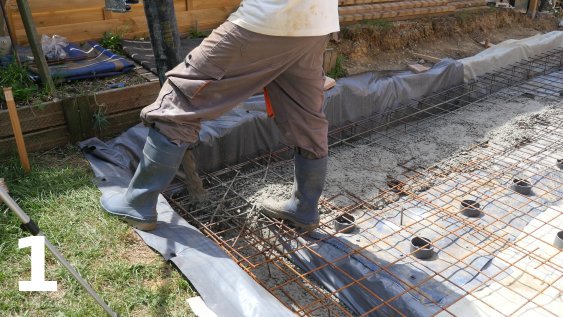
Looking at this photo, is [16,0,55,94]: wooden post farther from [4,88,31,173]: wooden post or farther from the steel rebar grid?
the steel rebar grid

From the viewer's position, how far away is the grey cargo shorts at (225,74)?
2.11 metres

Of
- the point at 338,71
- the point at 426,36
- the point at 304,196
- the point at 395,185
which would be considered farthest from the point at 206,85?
the point at 426,36

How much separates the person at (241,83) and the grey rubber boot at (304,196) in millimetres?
130

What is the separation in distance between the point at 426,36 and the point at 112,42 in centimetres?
459

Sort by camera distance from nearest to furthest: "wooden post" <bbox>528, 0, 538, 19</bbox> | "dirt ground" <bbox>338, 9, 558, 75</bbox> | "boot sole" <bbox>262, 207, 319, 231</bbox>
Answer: "boot sole" <bbox>262, 207, 319, 231</bbox> → "dirt ground" <bbox>338, 9, 558, 75</bbox> → "wooden post" <bbox>528, 0, 538, 19</bbox>

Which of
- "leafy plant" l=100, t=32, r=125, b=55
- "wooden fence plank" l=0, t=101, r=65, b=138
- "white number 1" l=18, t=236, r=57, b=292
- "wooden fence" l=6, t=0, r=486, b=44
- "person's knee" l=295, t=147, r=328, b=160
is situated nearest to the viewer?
"white number 1" l=18, t=236, r=57, b=292

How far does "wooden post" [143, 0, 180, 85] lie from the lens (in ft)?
8.75

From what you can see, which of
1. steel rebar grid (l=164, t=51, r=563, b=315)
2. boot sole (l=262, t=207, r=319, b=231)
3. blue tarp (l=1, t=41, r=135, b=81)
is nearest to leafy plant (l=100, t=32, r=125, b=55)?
blue tarp (l=1, t=41, r=135, b=81)

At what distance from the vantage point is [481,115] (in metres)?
5.03

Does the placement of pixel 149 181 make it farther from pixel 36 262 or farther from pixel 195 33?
pixel 195 33

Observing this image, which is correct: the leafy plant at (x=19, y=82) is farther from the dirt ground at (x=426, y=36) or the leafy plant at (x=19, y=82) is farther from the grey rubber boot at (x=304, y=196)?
the dirt ground at (x=426, y=36)

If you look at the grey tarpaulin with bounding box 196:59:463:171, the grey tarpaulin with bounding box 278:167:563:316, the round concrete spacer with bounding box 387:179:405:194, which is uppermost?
the grey tarpaulin with bounding box 196:59:463:171

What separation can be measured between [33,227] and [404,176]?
3025 millimetres

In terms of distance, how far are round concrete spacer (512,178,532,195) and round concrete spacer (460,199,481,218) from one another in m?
0.42
